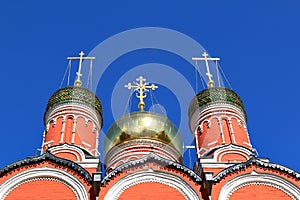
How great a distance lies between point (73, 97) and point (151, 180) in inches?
248

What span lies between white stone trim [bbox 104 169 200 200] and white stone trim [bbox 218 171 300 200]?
2.63ft

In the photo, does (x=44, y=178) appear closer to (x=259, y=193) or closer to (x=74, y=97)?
(x=259, y=193)

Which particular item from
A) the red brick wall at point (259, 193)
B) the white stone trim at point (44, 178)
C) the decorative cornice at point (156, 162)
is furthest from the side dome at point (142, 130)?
the red brick wall at point (259, 193)

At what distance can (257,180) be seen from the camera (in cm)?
1195

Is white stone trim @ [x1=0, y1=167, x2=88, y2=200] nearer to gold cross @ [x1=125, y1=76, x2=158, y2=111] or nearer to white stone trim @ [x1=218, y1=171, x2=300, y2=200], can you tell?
white stone trim @ [x1=218, y1=171, x2=300, y2=200]

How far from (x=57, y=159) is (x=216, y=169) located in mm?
4233

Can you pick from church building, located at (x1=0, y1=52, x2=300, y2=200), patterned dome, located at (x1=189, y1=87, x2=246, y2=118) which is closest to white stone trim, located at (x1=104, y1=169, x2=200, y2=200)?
church building, located at (x1=0, y1=52, x2=300, y2=200)

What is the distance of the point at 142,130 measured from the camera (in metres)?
17.6

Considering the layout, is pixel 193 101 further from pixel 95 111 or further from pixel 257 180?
pixel 257 180

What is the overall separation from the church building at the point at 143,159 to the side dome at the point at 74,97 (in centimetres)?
3

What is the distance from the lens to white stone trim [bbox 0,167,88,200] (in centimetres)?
1166

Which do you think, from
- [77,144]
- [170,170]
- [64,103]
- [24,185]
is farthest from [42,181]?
[64,103]

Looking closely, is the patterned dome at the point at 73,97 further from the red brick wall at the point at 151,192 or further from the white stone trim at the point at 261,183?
the white stone trim at the point at 261,183

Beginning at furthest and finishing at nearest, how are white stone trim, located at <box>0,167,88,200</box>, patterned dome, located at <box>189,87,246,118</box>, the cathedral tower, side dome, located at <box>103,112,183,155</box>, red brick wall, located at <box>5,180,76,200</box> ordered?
side dome, located at <box>103,112,183,155</box> < patterned dome, located at <box>189,87,246,118</box> < the cathedral tower < white stone trim, located at <box>0,167,88,200</box> < red brick wall, located at <box>5,180,76,200</box>
